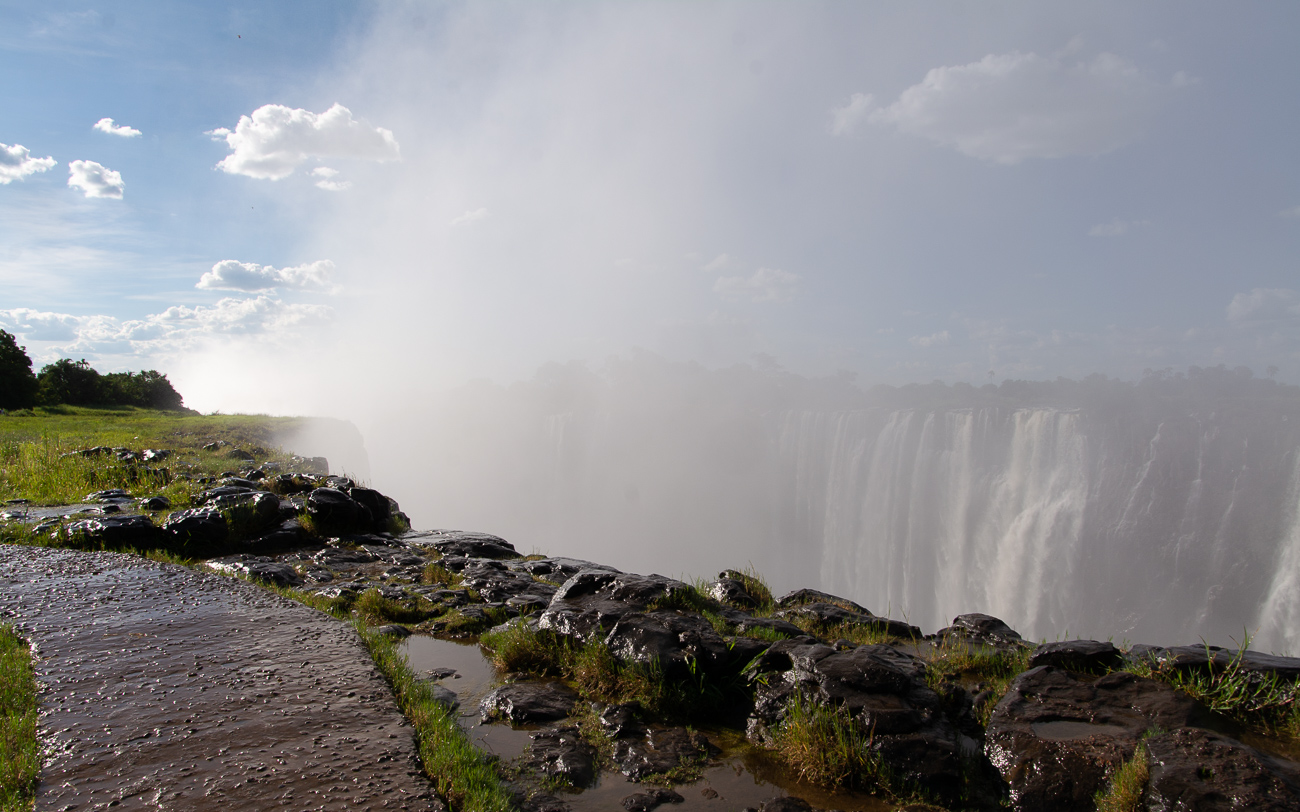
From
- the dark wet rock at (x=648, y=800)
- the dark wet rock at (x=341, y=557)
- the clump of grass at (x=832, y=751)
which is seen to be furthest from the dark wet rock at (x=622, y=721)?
the dark wet rock at (x=341, y=557)

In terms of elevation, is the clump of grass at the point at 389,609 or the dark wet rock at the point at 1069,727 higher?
the dark wet rock at the point at 1069,727

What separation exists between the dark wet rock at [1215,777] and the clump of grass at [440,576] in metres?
7.32

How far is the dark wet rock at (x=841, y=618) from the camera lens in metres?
6.89

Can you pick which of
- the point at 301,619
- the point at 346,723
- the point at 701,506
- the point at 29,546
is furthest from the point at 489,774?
the point at 701,506

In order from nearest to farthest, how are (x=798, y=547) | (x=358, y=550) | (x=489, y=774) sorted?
(x=489, y=774) < (x=358, y=550) < (x=798, y=547)

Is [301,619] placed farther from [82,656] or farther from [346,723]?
[346,723]

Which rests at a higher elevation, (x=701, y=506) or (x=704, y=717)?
(x=704, y=717)

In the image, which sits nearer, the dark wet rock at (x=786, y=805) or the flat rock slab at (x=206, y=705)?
the flat rock slab at (x=206, y=705)

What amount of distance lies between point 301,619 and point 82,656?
59.8 inches

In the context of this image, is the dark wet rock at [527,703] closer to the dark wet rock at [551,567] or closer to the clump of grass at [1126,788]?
the clump of grass at [1126,788]

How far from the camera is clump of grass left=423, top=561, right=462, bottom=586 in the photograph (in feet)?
28.1

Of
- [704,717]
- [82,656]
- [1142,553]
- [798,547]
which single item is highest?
[82,656]

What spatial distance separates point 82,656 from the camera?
4.86 meters

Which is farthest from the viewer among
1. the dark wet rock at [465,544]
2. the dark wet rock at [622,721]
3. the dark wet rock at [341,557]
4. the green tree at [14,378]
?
the green tree at [14,378]
